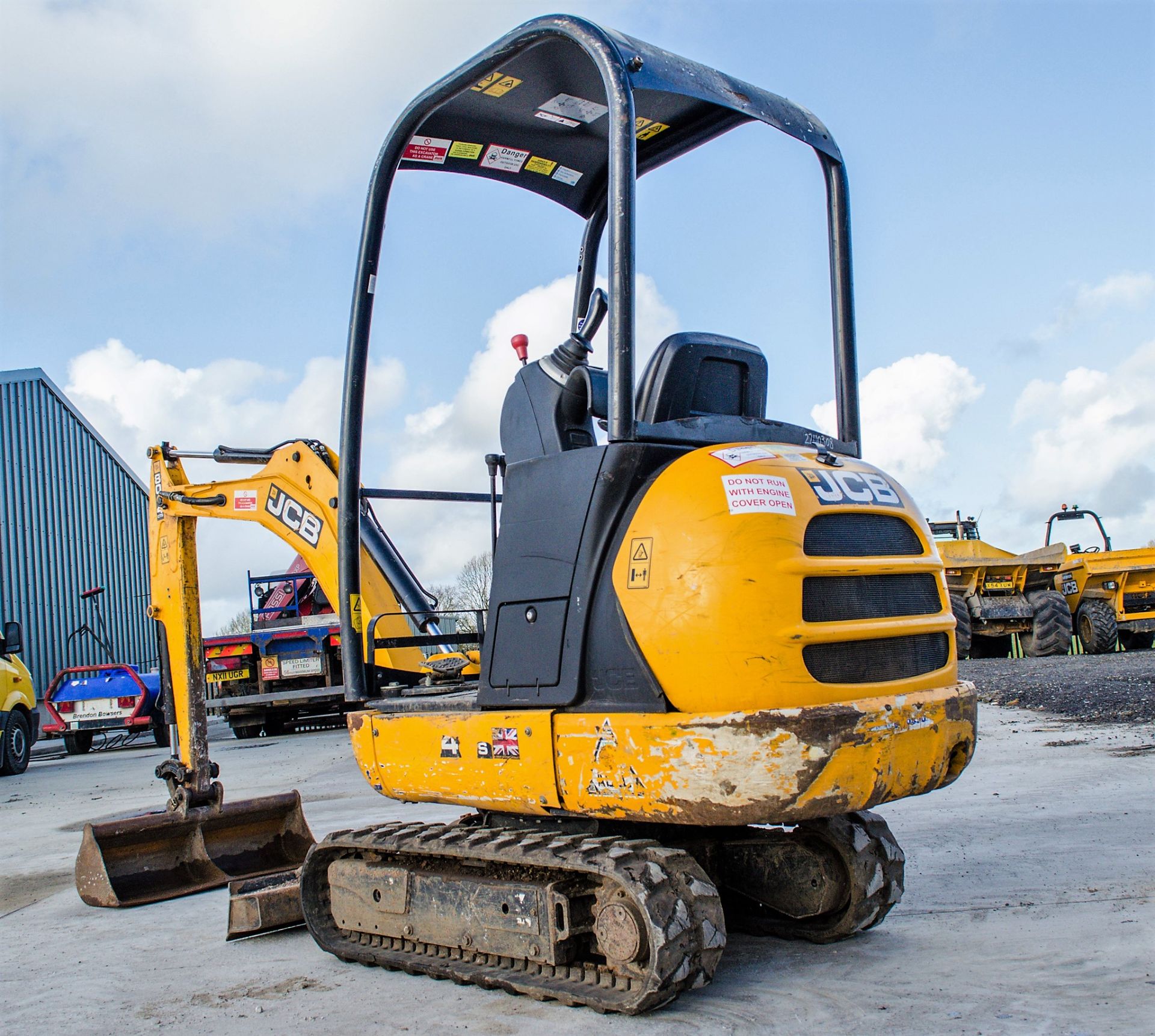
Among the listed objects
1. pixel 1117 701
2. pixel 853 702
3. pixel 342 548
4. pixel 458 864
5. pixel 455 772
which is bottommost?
pixel 1117 701

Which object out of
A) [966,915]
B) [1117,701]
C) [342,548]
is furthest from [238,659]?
[966,915]

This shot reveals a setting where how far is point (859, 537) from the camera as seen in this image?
3.32m

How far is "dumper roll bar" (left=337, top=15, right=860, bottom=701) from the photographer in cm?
372

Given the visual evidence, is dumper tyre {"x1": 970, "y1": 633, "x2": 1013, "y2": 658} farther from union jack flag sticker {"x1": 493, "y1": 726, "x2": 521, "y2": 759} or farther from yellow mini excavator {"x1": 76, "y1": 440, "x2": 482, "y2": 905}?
union jack flag sticker {"x1": 493, "y1": 726, "x2": 521, "y2": 759}

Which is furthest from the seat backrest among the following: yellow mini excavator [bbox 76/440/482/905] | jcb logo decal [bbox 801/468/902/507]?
yellow mini excavator [bbox 76/440/482/905]

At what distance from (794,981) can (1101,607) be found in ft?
59.1

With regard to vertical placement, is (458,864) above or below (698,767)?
below

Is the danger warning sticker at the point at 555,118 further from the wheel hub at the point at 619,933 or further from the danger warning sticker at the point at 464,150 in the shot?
the wheel hub at the point at 619,933

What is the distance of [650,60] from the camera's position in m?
3.48

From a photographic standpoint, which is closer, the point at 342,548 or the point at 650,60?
the point at 650,60

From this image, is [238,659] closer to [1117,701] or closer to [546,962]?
[1117,701]

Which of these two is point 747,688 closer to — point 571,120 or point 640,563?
point 640,563

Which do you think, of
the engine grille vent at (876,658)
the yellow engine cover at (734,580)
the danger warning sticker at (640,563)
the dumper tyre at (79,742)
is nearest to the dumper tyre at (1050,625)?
the dumper tyre at (79,742)

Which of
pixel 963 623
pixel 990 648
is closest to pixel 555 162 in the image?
pixel 963 623
